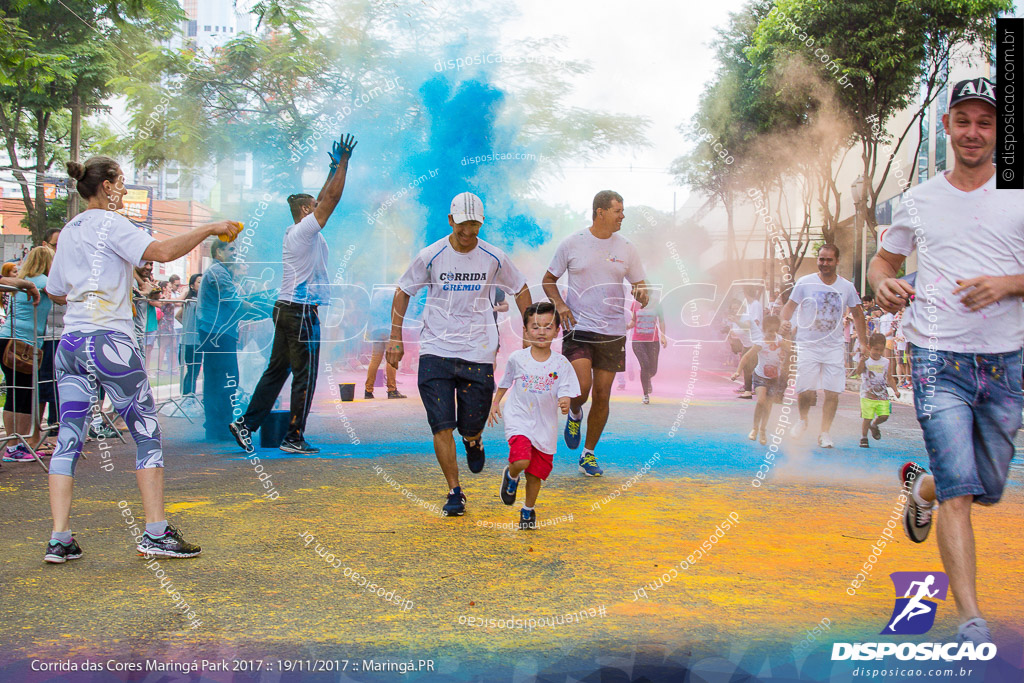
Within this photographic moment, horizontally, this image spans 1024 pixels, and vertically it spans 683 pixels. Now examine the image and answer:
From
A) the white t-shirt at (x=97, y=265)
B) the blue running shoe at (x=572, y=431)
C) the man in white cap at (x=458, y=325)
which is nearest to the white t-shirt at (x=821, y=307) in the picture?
the blue running shoe at (x=572, y=431)

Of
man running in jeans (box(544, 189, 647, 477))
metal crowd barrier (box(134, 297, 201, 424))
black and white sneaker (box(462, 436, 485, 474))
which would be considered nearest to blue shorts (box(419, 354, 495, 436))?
black and white sneaker (box(462, 436, 485, 474))

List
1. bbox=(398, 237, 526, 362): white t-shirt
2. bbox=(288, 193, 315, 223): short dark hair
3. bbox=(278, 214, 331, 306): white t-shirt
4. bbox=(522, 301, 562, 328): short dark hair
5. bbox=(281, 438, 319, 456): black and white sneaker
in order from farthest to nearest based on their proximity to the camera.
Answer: bbox=(288, 193, 315, 223): short dark hair < bbox=(281, 438, 319, 456): black and white sneaker < bbox=(278, 214, 331, 306): white t-shirt < bbox=(398, 237, 526, 362): white t-shirt < bbox=(522, 301, 562, 328): short dark hair

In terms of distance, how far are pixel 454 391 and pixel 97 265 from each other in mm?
2100

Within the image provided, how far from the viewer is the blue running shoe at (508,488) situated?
16.3ft

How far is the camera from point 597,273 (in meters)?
6.53

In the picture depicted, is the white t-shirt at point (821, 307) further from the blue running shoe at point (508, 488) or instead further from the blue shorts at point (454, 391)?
the blue running shoe at point (508, 488)

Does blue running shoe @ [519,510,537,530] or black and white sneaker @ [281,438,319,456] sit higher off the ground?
blue running shoe @ [519,510,537,530]

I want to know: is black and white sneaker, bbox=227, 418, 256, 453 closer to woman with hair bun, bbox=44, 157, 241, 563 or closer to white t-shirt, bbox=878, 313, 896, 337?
woman with hair bun, bbox=44, 157, 241, 563

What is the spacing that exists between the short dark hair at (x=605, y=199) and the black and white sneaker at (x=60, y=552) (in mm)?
4058

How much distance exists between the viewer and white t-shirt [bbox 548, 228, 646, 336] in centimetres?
652

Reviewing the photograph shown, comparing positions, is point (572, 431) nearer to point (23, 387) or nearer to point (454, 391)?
point (454, 391)

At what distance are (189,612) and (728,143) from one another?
13.8 meters

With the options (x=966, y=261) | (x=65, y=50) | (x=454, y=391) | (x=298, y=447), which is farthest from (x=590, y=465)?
(x=65, y=50)

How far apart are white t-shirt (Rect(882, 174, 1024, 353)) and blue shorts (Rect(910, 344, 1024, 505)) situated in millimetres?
64
